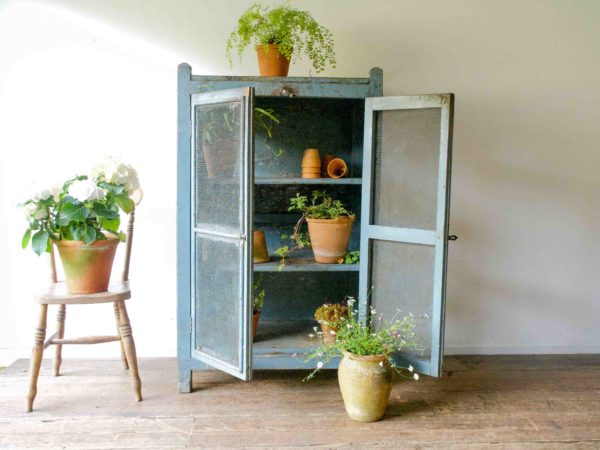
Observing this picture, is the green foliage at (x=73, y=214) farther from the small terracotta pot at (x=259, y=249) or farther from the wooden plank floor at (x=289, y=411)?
the wooden plank floor at (x=289, y=411)

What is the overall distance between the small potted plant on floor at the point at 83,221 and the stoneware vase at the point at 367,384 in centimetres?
133

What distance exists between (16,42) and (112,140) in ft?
2.69

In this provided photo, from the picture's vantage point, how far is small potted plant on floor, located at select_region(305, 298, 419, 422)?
275 cm

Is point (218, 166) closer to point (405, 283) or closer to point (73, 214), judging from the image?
point (73, 214)

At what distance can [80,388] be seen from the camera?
10.4 feet

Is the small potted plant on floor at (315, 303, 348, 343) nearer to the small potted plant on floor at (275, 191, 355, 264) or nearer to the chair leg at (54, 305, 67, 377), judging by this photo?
the small potted plant on floor at (275, 191, 355, 264)

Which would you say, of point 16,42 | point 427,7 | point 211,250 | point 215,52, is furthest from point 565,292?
point 16,42

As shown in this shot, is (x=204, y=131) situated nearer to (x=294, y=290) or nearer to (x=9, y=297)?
(x=294, y=290)

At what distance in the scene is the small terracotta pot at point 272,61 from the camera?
312cm

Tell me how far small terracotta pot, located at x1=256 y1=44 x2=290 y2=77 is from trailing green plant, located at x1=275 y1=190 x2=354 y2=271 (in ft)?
2.27

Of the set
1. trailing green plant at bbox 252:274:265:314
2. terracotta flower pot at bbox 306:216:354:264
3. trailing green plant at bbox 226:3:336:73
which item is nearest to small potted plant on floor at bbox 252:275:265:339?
trailing green plant at bbox 252:274:265:314

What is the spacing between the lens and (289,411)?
292cm

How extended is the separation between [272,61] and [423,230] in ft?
4.06

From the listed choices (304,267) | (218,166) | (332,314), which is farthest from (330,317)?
(218,166)
